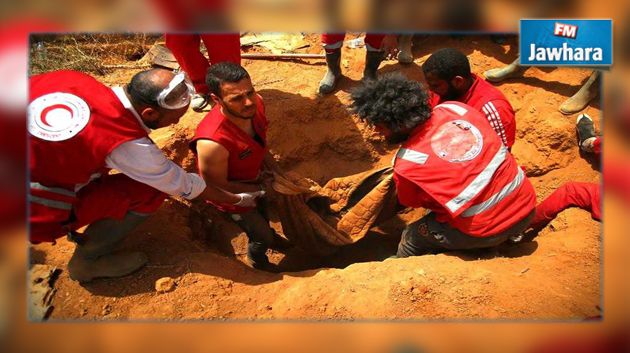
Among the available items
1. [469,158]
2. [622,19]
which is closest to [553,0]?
[622,19]

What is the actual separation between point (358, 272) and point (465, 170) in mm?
938

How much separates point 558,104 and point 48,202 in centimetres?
417

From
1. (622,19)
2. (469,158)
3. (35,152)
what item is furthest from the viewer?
(469,158)

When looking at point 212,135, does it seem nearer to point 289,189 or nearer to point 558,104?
point 289,189

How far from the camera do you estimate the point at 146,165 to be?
235cm

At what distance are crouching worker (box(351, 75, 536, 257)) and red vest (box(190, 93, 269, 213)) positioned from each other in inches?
25.3

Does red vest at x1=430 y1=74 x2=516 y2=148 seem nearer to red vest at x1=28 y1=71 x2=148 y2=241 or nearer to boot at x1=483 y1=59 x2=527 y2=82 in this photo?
boot at x1=483 y1=59 x2=527 y2=82

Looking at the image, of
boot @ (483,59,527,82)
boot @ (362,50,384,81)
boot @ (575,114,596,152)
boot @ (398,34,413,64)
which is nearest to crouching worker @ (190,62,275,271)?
boot @ (362,50,384,81)

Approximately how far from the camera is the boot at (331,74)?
449 cm

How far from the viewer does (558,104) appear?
13.8 ft

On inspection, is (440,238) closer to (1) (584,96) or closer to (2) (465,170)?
(2) (465,170)

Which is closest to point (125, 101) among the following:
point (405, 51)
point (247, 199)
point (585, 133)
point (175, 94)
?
point (175, 94)

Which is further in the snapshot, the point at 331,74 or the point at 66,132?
the point at 331,74

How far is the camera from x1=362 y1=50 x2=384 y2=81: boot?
4.46 metres
